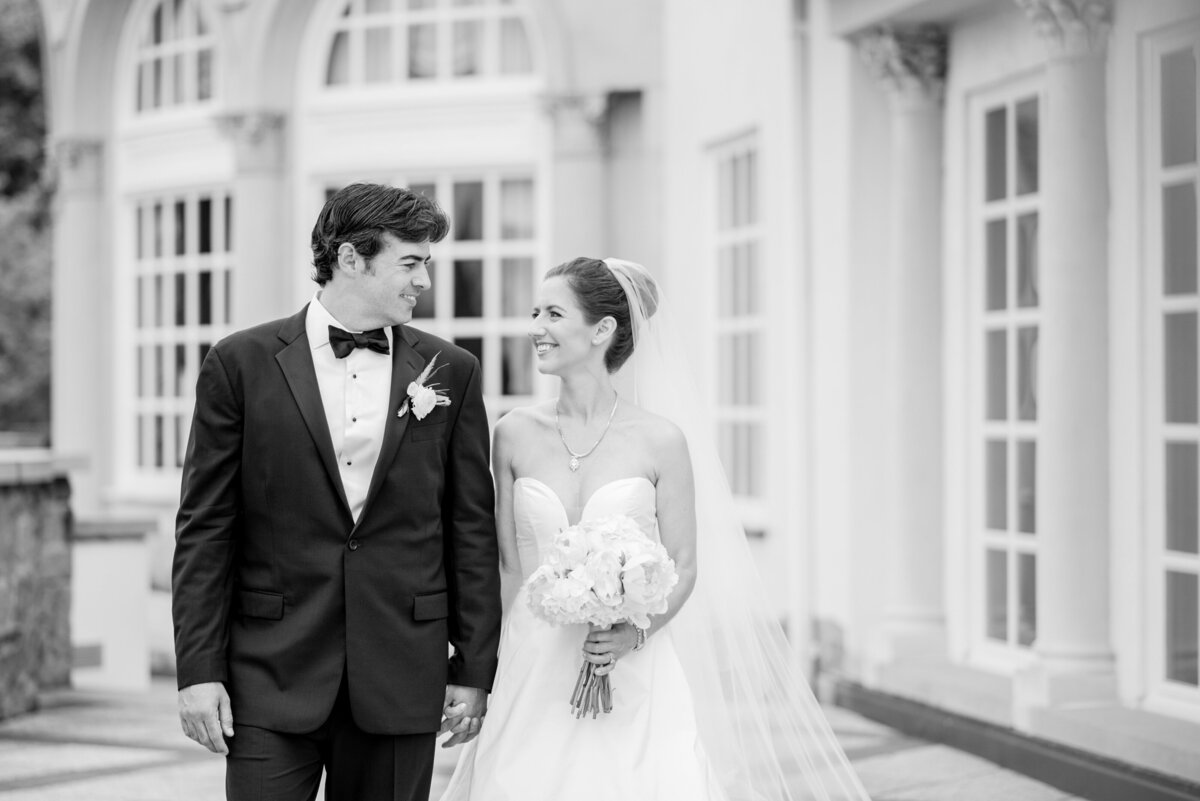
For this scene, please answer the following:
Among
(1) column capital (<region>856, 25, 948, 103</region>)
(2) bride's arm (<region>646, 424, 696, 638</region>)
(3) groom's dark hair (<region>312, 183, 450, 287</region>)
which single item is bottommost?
(2) bride's arm (<region>646, 424, 696, 638</region>)

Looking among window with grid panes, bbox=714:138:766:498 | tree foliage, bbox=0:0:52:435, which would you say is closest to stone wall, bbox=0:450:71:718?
window with grid panes, bbox=714:138:766:498

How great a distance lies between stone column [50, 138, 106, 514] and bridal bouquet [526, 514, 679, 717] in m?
11.1

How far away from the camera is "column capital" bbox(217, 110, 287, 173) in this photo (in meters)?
12.7

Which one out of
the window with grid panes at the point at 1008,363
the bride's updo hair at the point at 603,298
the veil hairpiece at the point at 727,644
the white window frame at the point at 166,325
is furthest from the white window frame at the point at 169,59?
the bride's updo hair at the point at 603,298

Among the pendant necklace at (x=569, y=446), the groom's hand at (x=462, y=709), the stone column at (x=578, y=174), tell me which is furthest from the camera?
the stone column at (x=578, y=174)

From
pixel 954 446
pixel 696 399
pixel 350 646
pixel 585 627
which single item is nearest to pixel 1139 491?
pixel 954 446

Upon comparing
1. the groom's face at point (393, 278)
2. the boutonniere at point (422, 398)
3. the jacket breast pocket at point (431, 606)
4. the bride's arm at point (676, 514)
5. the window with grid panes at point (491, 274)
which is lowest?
the jacket breast pocket at point (431, 606)

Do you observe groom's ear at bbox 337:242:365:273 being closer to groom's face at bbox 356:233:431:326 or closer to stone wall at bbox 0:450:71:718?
groom's face at bbox 356:233:431:326

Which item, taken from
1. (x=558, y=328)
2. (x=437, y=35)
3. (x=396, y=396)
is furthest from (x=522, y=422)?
(x=437, y=35)

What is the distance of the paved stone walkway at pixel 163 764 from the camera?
242 inches

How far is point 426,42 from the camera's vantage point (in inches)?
497

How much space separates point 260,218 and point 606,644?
31.0 ft

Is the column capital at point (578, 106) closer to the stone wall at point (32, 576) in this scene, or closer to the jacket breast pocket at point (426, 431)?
the stone wall at point (32, 576)

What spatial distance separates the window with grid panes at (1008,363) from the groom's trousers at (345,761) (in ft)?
13.6
